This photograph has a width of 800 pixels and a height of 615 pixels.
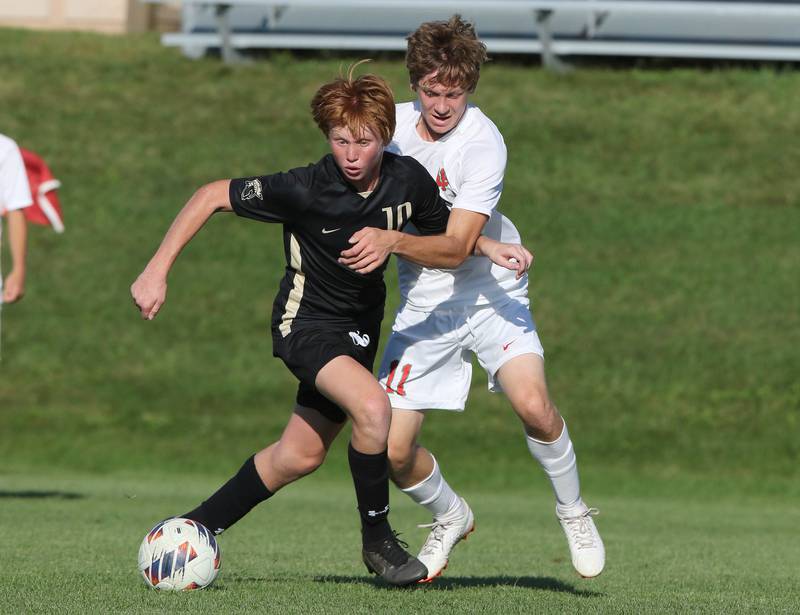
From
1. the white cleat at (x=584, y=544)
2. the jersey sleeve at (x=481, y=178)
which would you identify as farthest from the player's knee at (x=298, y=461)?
the jersey sleeve at (x=481, y=178)

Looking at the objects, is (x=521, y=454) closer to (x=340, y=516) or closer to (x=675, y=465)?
(x=675, y=465)

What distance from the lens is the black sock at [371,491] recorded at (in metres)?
5.74

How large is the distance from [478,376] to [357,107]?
11311mm

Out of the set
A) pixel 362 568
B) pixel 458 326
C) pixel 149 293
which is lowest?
pixel 362 568

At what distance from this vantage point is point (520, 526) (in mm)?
10141

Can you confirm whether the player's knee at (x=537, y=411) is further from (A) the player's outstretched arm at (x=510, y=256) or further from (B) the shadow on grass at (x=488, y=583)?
(B) the shadow on grass at (x=488, y=583)

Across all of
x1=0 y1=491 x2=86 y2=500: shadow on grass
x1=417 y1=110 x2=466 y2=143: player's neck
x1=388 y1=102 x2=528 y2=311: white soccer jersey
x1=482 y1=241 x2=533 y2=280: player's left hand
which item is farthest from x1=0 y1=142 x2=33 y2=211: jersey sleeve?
x1=482 y1=241 x2=533 y2=280: player's left hand

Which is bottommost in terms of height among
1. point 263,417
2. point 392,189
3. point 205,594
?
Result: point 263,417

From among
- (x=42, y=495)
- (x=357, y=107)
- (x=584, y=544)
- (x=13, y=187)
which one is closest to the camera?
(x=357, y=107)

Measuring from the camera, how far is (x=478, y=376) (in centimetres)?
1667

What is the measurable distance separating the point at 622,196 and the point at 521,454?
6515 mm

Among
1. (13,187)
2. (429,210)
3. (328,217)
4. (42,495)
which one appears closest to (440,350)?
(429,210)

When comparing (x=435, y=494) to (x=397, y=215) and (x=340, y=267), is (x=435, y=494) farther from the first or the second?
(x=397, y=215)

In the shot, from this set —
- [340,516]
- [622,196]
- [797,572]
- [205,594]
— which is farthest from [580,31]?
[205,594]
